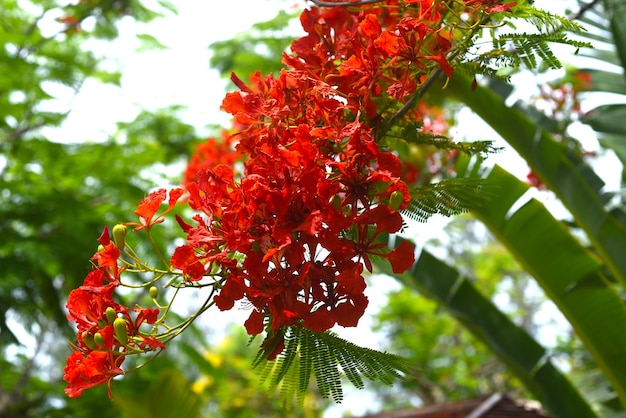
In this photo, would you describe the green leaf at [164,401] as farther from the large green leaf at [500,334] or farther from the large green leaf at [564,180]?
the large green leaf at [564,180]

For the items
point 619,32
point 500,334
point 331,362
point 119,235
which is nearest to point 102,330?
point 119,235

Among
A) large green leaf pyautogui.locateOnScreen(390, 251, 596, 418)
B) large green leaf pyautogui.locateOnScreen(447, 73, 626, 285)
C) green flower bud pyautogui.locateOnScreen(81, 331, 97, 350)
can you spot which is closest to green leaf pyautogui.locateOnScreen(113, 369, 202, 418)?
large green leaf pyautogui.locateOnScreen(390, 251, 596, 418)

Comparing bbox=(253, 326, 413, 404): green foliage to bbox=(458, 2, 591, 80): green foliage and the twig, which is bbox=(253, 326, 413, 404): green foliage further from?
bbox=(458, 2, 591, 80): green foliage

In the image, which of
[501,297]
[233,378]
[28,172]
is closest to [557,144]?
[28,172]

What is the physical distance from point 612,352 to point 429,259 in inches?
Result: 34.6

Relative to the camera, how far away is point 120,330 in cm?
129

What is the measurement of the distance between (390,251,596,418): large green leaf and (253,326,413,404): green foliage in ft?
6.10

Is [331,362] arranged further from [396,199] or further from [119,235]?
[119,235]

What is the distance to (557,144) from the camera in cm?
301

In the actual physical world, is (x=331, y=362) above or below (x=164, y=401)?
above

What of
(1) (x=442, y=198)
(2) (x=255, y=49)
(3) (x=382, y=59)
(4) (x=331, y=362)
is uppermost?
(2) (x=255, y=49)

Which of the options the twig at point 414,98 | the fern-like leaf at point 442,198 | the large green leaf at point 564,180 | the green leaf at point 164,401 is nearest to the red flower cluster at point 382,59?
the twig at point 414,98

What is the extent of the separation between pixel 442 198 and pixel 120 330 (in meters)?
0.67

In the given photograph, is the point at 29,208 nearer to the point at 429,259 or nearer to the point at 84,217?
the point at 84,217
